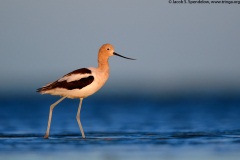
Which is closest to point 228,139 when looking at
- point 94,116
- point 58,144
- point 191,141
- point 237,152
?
point 191,141

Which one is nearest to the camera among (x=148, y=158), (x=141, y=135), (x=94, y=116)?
(x=148, y=158)

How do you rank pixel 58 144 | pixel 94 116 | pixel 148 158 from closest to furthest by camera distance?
1. pixel 148 158
2. pixel 58 144
3. pixel 94 116

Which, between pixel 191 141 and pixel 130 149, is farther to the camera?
pixel 191 141

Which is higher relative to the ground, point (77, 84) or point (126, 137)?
point (77, 84)

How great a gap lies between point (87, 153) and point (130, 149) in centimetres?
87

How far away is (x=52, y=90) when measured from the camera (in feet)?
65.0

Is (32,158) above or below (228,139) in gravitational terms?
below

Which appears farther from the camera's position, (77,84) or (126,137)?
(126,137)

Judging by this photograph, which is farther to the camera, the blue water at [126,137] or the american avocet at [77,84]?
the american avocet at [77,84]

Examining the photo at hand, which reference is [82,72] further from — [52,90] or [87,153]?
[87,153]

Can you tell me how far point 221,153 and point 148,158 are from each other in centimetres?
138

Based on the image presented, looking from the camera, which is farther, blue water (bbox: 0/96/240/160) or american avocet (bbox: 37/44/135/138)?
american avocet (bbox: 37/44/135/138)

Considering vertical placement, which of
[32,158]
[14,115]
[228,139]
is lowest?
[32,158]

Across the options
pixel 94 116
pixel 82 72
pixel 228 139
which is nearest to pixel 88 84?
pixel 82 72
